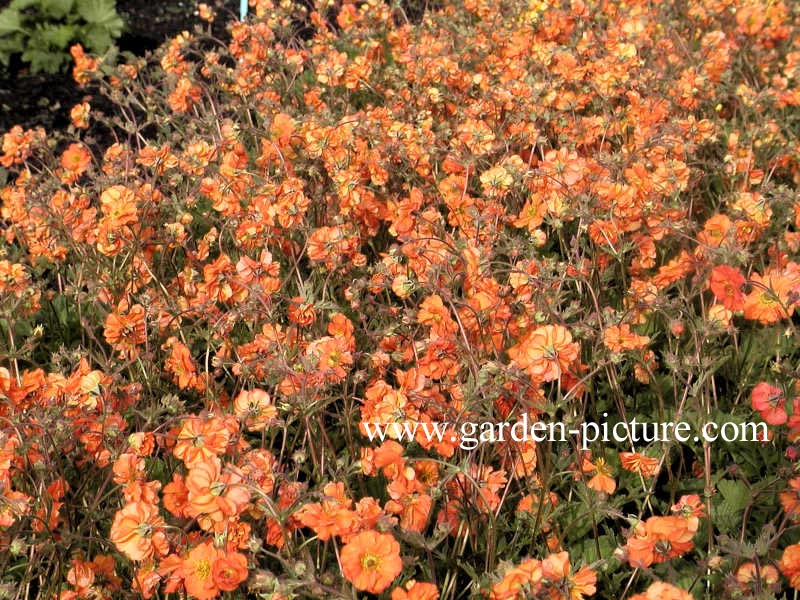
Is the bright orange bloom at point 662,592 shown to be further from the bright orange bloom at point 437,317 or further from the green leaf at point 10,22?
the green leaf at point 10,22

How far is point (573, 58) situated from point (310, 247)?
1591 millimetres

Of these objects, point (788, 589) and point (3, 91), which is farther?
point (3, 91)

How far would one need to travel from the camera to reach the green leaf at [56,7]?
18.0ft

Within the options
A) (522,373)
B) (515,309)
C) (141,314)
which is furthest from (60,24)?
(522,373)

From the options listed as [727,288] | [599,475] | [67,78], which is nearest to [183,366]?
[599,475]

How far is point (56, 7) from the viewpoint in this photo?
18.0 ft

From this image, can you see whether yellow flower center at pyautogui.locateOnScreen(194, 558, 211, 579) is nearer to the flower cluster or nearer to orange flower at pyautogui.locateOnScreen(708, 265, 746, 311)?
the flower cluster

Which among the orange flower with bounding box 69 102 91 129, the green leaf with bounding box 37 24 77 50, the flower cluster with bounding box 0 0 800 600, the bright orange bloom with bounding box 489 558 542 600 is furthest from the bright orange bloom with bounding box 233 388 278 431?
the green leaf with bounding box 37 24 77 50

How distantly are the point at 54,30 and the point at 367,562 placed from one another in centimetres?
482

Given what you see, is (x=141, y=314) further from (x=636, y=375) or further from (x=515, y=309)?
(x=636, y=375)

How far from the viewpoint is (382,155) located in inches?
116

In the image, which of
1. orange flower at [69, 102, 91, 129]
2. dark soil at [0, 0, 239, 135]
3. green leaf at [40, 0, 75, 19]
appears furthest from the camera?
green leaf at [40, 0, 75, 19]

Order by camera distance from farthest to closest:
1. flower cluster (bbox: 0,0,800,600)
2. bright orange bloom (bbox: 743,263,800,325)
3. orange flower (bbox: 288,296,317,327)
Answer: orange flower (bbox: 288,296,317,327) < bright orange bloom (bbox: 743,263,800,325) < flower cluster (bbox: 0,0,800,600)

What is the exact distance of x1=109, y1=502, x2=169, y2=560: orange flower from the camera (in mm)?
1619
